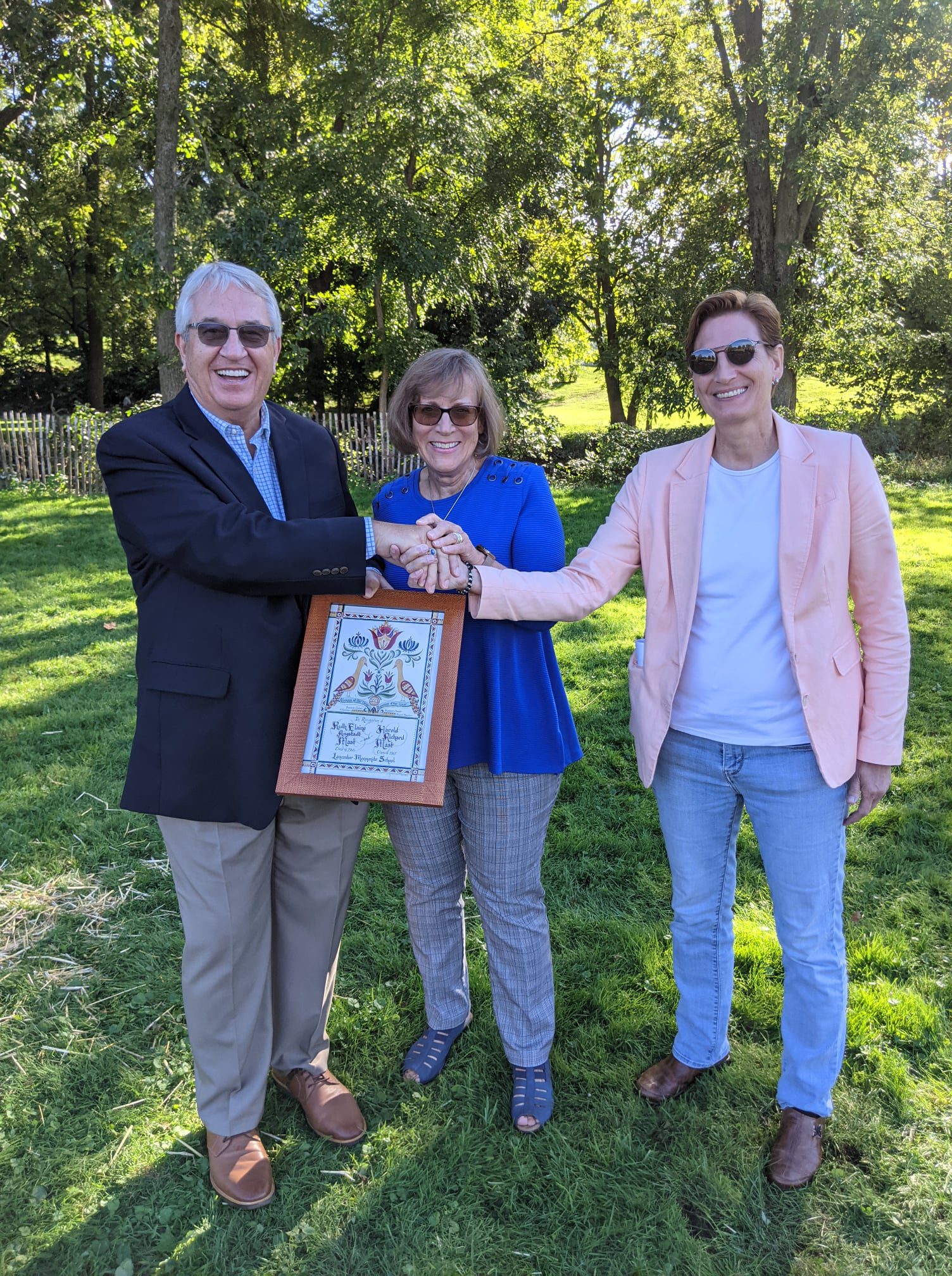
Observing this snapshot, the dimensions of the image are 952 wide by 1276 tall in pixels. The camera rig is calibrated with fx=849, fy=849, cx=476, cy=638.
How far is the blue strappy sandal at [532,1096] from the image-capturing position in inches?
118

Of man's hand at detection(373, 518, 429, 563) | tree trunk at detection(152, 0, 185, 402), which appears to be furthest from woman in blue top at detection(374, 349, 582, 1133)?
tree trunk at detection(152, 0, 185, 402)

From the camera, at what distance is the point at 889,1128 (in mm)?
2918

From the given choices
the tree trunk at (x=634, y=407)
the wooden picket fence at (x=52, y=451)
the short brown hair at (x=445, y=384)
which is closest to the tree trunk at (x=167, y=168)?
the wooden picket fence at (x=52, y=451)

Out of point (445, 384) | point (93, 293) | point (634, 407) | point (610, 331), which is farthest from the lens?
point (93, 293)

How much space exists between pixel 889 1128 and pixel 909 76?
16.3m

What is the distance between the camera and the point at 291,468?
2695mm

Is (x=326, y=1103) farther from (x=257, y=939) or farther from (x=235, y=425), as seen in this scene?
(x=235, y=425)

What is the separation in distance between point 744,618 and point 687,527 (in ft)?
1.08

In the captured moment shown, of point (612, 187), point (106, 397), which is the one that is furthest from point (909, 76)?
point (106, 397)

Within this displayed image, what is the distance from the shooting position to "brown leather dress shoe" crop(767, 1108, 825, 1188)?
8.99 ft

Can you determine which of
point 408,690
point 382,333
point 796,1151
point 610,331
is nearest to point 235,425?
point 408,690

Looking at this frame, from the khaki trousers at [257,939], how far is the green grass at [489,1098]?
1.02 feet

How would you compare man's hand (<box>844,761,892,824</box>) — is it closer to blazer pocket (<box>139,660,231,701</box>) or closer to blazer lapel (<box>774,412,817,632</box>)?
blazer lapel (<box>774,412,817,632</box>)

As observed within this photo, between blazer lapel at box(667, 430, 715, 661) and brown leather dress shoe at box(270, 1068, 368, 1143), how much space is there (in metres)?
1.99
